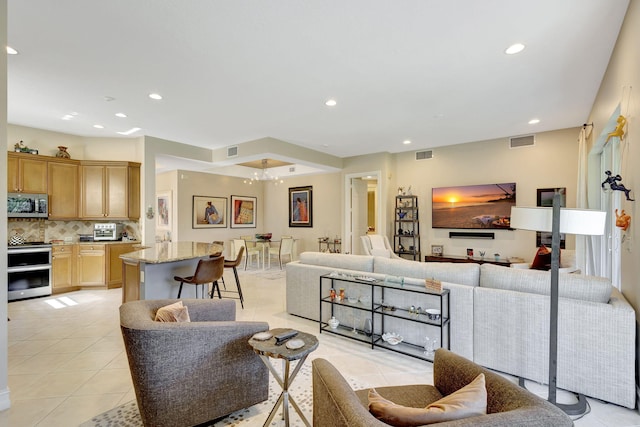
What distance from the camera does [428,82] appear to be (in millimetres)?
3414

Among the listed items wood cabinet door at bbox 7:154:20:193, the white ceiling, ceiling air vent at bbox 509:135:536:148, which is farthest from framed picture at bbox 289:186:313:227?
wood cabinet door at bbox 7:154:20:193

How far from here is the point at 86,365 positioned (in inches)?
108

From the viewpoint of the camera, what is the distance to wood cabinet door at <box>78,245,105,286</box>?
5.47 metres

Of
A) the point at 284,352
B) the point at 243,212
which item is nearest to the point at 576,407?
the point at 284,352

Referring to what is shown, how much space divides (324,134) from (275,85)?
212 cm

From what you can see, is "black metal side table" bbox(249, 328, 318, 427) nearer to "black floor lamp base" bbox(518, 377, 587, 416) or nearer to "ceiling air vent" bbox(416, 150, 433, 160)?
"black floor lamp base" bbox(518, 377, 587, 416)

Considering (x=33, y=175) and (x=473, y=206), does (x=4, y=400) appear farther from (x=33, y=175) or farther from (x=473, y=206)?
(x=473, y=206)

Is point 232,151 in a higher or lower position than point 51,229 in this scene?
higher

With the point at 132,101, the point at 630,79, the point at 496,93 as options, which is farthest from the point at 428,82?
the point at 132,101

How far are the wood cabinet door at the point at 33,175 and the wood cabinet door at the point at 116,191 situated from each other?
0.88m

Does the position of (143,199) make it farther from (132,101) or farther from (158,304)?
(158,304)

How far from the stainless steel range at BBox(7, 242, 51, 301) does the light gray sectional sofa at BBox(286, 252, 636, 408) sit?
226 inches

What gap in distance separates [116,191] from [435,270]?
5787 millimetres

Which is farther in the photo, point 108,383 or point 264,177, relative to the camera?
point 264,177
